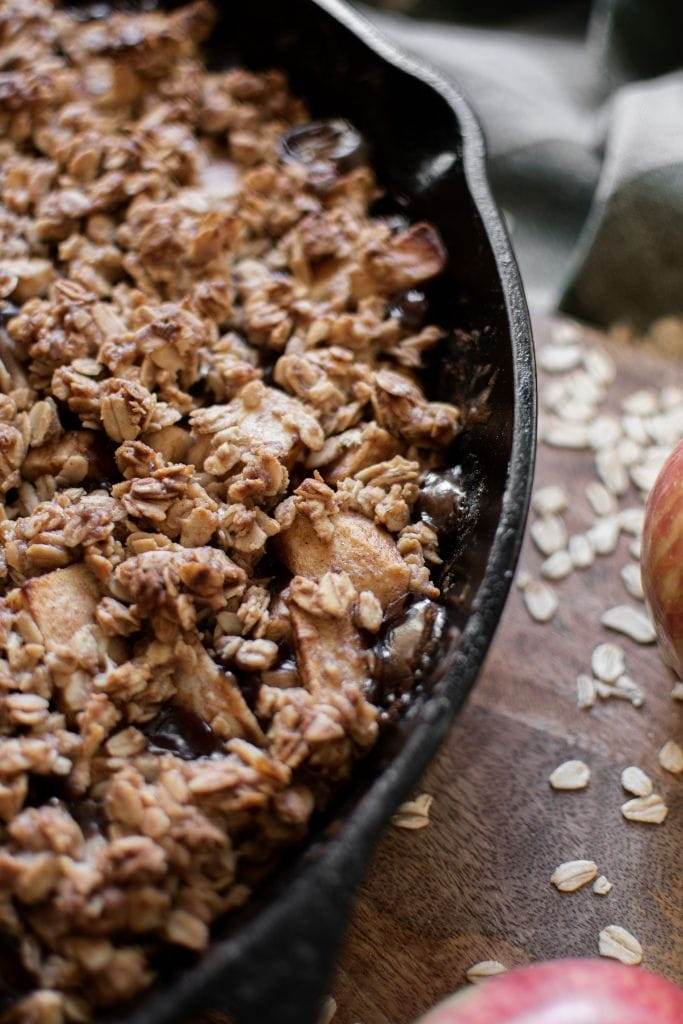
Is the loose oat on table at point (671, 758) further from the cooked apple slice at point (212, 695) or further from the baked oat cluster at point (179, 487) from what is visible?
the cooked apple slice at point (212, 695)

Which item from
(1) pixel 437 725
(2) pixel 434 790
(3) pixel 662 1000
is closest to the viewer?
(1) pixel 437 725

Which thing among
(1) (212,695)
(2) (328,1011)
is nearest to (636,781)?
(2) (328,1011)

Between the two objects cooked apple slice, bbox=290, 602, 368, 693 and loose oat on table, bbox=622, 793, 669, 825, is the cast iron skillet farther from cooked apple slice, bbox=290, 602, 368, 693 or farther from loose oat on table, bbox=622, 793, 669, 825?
loose oat on table, bbox=622, 793, 669, 825

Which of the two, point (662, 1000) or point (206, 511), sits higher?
point (206, 511)

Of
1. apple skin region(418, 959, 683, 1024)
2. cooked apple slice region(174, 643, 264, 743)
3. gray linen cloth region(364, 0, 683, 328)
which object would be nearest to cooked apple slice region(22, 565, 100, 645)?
cooked apple slice region(174, 643, 264, 743)

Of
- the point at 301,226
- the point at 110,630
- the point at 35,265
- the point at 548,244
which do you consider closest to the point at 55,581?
the point at 110,630

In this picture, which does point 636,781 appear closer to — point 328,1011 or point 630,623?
point 630,623

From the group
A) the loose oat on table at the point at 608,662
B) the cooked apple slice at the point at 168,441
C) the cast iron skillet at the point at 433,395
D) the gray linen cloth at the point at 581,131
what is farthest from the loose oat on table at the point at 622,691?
the gray linen cloth at the point at 581,131

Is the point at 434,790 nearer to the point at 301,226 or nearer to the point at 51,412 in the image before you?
the point at 51,412
